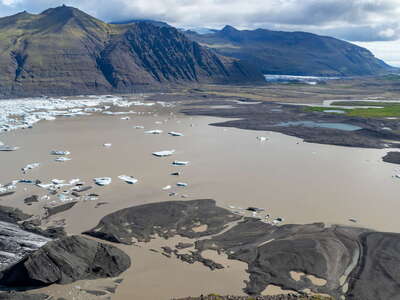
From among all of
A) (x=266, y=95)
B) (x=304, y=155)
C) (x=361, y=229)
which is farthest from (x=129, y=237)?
(x=266, y=95)

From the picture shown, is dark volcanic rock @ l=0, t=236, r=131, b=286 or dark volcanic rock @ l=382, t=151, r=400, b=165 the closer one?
dark volcanic rock @ l=0, t=236, r=131, b=286

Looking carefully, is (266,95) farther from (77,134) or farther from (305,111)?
(77,134)

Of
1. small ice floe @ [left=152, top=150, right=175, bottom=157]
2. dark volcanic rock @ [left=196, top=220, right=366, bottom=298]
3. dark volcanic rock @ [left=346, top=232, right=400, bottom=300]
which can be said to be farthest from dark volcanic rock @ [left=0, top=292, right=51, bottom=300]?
small ice floe @ [left=152, top=150, right=175, bottom=157]

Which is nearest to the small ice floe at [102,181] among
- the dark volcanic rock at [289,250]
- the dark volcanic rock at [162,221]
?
Answer: the dark volcanic rock at [162,221]

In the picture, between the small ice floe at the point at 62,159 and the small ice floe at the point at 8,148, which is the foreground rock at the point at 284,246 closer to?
the small ice floe at the point at 62,159

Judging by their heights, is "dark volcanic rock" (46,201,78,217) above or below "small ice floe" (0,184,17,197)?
below

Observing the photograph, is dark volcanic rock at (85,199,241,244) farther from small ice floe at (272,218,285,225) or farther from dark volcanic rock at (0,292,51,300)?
dark volcanic rock at (0,292,51,300)

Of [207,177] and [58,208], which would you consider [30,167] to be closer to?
[58,208]
